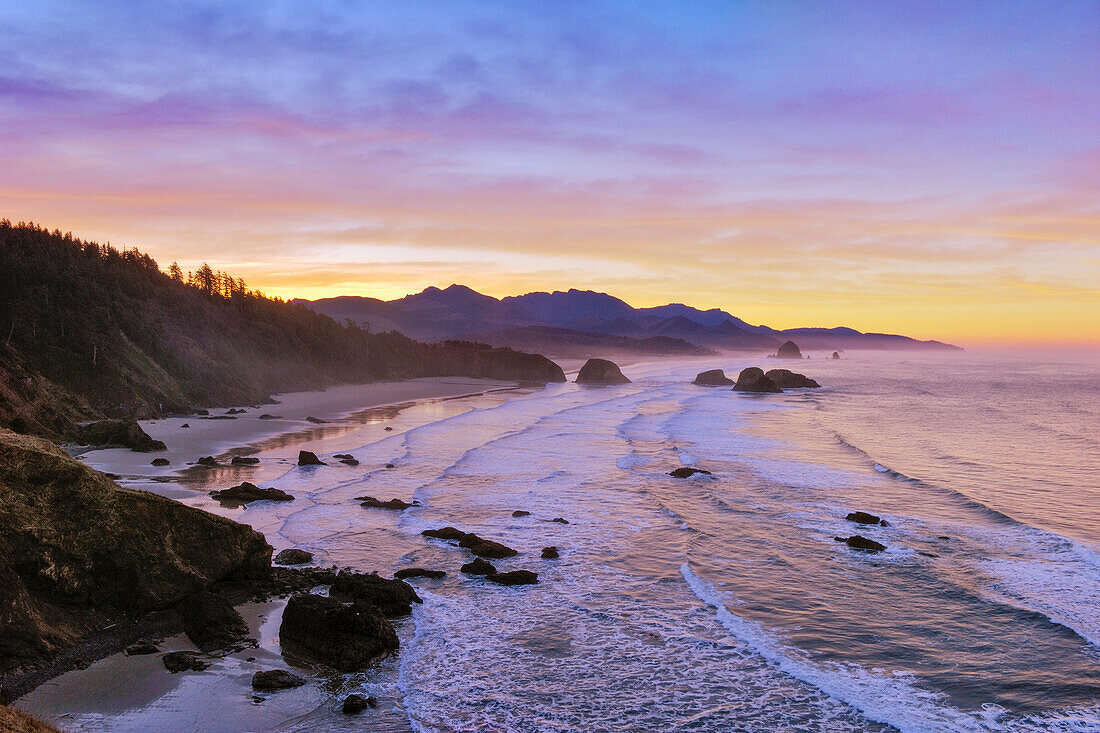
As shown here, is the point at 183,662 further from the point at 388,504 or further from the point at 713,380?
the point at 713,380

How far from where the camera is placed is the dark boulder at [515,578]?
1433cm

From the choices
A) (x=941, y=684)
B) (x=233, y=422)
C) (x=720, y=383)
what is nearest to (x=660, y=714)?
(x=941, y=684)

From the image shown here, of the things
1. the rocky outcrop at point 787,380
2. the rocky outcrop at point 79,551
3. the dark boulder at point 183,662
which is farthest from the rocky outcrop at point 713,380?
the dark boulder at point 183,662

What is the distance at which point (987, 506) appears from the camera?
71.7 feet

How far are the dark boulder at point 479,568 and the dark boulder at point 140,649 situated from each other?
6450 millimetres

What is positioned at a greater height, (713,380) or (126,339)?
(126,339)

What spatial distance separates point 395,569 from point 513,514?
585cm

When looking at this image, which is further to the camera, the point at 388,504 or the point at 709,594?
the point at 388,504

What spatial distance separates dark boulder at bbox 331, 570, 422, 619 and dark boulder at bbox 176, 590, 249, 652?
1978 mm

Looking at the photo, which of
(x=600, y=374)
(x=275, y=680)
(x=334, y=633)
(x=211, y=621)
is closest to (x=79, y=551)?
(x=211, y=621)

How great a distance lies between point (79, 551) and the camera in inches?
403

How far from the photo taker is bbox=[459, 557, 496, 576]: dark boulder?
48.5 ft

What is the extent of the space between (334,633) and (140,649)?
9.20 feet

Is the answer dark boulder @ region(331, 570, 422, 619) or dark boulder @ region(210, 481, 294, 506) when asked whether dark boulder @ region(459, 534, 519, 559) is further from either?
dark boulder @ region(210, 481, 294, 506)
